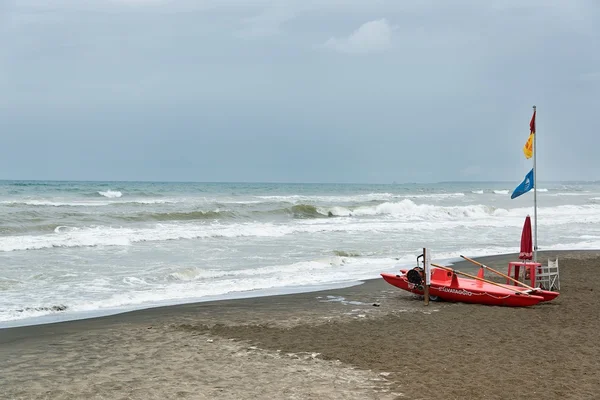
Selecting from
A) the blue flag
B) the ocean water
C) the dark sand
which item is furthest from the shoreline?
the blue flag

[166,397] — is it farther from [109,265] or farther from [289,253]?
[289,253]

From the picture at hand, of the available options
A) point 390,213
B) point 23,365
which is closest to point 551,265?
point 23,365

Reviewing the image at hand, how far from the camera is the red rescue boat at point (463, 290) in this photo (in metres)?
11.1

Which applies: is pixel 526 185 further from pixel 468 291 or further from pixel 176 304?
pixel 176 304

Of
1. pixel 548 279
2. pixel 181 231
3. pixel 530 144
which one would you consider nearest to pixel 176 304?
pixel 548 279

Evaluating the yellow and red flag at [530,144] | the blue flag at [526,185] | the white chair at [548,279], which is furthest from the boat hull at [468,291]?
the yellow and red flag at [530,144]

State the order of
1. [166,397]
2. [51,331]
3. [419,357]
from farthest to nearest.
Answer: [51,331] < [419,357] < [166,397]

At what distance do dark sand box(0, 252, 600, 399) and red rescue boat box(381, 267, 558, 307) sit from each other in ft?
0.96

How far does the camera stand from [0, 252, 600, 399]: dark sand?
640cm

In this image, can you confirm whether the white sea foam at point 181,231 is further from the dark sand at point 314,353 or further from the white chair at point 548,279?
the white chair at point 548,279

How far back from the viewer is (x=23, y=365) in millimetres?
7305

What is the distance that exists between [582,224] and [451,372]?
2922 cm

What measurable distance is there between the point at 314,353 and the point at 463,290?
15.4 feet

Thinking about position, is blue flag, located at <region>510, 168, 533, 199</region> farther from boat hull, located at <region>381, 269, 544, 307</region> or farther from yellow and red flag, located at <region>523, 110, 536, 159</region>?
boat hull, located at <region>381, 269, 544, 307</region>
